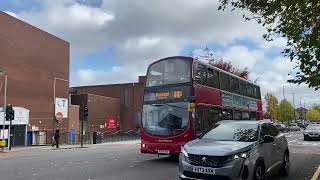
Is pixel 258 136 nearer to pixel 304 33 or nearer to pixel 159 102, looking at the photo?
pixel 304 33

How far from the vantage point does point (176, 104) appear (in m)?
19.2

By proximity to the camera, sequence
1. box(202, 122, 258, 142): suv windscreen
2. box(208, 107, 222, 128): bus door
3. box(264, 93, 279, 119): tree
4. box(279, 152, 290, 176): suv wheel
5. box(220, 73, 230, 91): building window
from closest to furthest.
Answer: box(202, 122, 258, 142): suv windscreen
box(279, 152, 290, 176): suv wheel
box(208, 107, 222, 128): bus door
box(220, 73, 230, 91): building window
box(264, 93, 279, 119): tree

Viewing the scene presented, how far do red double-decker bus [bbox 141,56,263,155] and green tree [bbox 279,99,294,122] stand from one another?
111719 millimetres

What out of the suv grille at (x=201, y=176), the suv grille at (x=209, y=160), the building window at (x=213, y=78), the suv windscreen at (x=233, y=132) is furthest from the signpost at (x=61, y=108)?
the suv grille at (x=209, y=160)

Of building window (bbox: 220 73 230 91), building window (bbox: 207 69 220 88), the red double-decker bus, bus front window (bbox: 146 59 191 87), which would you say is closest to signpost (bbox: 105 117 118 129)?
building window (bbox: 220 73 230 91)

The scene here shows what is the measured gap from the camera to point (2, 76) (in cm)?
4191

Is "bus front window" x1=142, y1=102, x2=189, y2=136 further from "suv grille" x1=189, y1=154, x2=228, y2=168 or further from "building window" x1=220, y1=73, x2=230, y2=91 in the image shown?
"suv grille" x1=189, y1=154, x2=228, y2=168

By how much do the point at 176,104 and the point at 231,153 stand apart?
9213 millimetres

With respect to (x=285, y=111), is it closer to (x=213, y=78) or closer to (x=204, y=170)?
(x=213, y=78)

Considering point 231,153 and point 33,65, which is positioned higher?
point 33,65

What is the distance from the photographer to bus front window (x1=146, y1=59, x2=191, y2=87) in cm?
1942

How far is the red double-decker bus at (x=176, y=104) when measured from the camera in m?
19.0

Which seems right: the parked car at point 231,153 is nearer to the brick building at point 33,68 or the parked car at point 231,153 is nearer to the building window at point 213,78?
the building window at point 213,78

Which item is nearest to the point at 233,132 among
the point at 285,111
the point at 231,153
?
the point at 231,153
